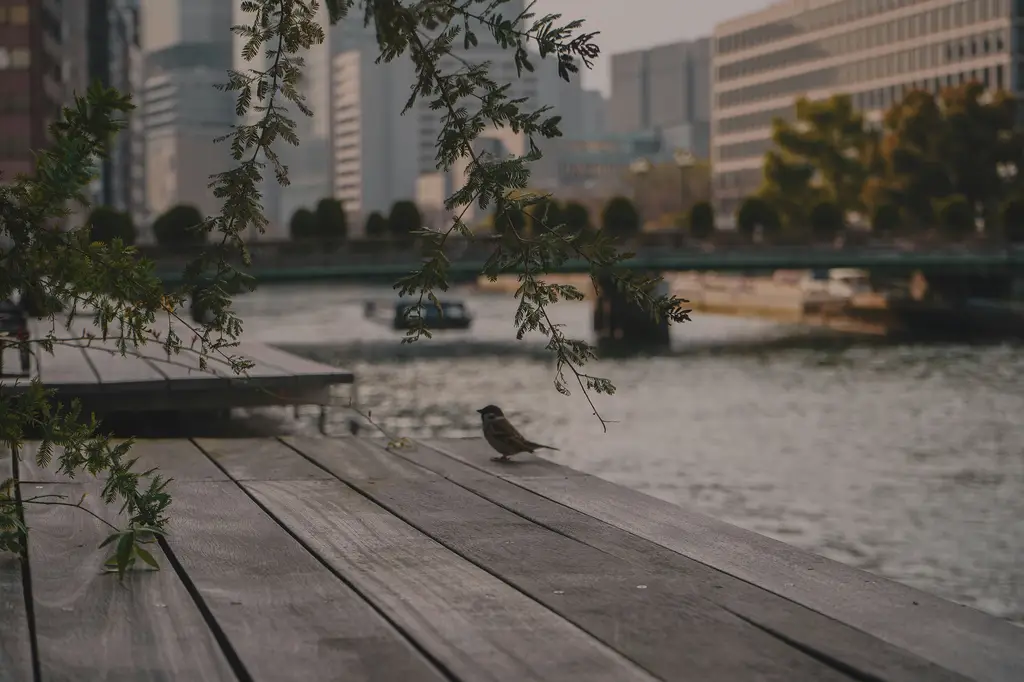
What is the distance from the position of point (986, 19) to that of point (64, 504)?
125m

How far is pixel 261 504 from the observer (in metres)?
6.70

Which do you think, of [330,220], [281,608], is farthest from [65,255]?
[330,220]

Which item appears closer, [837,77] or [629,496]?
[629,496]

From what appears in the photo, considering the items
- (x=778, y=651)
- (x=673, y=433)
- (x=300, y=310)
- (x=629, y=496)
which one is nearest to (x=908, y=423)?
(x=673, y=433)

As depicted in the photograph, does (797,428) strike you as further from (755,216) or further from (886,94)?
(886,94)

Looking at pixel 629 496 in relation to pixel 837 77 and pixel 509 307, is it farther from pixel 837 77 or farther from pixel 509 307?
pixel 837 77

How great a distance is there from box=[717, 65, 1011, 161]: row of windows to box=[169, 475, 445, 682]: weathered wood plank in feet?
307

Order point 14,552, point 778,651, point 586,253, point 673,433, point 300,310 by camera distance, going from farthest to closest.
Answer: point 300,310 < point 673,433 < point 14,552 < point 586,253 < point 778,651

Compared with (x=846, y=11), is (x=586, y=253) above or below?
below

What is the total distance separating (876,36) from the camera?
141875 mm

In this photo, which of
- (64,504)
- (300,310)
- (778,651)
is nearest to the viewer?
(778,651)

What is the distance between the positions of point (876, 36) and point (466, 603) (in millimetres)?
141905

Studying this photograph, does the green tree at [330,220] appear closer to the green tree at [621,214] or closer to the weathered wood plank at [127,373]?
the green tree at [621,214]

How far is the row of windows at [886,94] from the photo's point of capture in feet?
403
